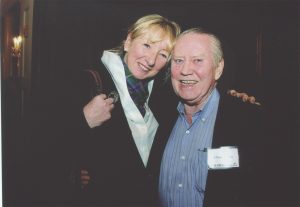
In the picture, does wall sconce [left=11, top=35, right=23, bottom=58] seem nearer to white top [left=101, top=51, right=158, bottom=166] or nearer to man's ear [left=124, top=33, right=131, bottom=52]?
white top [left=101, top=51, right=158, bottom=166]

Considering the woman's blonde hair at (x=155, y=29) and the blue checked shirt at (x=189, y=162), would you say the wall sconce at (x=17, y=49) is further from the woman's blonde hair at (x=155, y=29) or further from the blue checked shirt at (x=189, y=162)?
the blue checked shirt at (x=189, y=162)

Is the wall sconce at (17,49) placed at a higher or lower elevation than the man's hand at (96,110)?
higher

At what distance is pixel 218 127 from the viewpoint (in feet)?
5.92

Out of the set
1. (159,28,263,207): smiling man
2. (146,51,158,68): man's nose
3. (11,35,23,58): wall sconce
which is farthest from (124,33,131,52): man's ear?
(11,35,23,58): wall sconce

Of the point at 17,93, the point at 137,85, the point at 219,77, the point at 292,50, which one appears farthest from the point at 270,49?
the point at 17,93

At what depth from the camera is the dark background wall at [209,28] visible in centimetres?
183

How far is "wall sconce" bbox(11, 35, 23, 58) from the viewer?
1.85m

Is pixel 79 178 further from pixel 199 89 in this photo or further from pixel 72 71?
pixel 199 89

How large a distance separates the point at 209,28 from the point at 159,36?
269 millimetres

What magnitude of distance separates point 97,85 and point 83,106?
0.14 meters

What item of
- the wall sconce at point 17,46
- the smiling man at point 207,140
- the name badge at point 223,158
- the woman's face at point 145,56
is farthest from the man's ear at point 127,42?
the name badge at point 223,158

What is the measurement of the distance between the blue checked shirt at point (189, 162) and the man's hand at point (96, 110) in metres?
0.40

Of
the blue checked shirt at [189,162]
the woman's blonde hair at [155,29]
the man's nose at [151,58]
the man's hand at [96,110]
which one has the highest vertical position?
the woman's blonde hair at [155,29]

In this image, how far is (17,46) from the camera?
1.86 m
